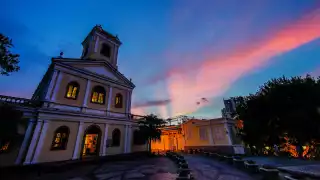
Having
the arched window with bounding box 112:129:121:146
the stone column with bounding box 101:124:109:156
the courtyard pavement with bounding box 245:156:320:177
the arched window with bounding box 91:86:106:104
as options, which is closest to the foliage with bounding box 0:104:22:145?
the arched window with bounding box 91:86:106:104

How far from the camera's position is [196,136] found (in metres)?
23.8

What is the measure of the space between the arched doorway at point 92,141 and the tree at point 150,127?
16.1ft

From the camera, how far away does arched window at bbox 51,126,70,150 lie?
1238 centimetres

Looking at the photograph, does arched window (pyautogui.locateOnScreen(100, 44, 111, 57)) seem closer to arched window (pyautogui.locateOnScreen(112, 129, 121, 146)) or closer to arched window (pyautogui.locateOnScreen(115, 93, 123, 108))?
arched window (pyautogui.locateOnScreen(115, 93, 123, 108))

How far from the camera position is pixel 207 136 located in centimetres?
2206

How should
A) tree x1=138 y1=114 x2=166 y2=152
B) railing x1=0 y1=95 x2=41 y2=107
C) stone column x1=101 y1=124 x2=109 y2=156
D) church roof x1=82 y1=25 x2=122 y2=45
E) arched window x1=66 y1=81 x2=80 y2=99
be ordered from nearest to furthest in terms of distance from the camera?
railing x1=0 y1=95 x2=41 y2=107 → arched window x1=66 y1=81 x2=80 y2=99 → stone column x1=101 y1=124 x2=109 y2=156 → tree x1=138 y1=114 x2=166 y2=152 → church roof x1=82 y1=25 x2=122 y2=45

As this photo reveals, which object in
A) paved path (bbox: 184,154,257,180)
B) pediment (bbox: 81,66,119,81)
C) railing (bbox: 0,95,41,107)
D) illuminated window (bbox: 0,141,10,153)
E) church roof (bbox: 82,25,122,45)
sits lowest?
paved path (bbox: 184,154,257,180)

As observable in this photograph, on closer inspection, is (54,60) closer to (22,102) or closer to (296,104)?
(22,102)

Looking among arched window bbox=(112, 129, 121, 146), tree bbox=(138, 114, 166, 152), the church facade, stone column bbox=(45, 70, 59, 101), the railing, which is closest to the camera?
the railing

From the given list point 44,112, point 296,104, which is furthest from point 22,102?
point 296,104

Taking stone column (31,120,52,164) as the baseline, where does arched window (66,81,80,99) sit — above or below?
above

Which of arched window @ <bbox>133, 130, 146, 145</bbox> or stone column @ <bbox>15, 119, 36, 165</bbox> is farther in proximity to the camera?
arched window @ <bbox>133, 130, 146, 145</bbox>

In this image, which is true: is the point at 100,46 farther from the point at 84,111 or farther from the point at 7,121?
the point at 7,121

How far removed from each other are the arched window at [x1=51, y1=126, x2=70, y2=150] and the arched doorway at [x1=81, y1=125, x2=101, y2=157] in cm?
170
